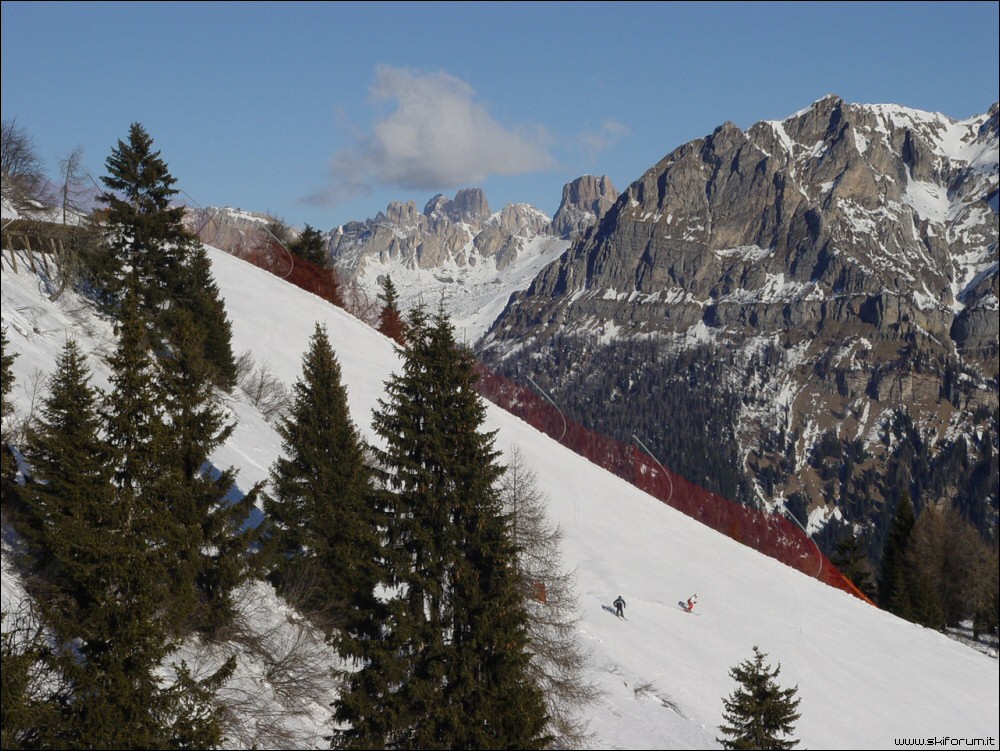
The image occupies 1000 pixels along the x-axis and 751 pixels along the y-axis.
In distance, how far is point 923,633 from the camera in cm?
4775

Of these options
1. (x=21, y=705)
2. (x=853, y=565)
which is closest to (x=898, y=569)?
(x=853, y=565)

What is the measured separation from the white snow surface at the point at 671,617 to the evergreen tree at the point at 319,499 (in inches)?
131

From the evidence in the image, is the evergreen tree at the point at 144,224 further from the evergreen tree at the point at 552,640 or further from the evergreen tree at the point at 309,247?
the evergreen tree at the point at 309,247

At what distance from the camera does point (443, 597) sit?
59.4 feet

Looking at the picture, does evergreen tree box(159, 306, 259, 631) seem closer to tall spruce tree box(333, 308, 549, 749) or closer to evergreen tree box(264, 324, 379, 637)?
evergreen tree box(264, 324, 379, 637)

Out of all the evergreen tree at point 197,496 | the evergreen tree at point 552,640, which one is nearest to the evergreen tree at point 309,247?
the evergreen tree at point 552,640

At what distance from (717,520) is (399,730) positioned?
91519 mm

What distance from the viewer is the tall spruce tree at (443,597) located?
17328 millimetres

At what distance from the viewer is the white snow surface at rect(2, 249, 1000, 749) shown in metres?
31.7

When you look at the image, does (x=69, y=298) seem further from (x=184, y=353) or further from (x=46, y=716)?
(x=46, y=716)

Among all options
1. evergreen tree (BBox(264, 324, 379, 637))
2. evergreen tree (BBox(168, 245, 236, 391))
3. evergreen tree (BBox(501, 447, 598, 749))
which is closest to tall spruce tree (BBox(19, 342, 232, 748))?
evergreen tree (BBox(264, 324, 379, 637))

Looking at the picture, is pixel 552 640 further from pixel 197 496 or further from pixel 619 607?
pixel 197 496

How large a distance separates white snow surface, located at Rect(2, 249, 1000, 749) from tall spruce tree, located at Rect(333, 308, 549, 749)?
3.81 m

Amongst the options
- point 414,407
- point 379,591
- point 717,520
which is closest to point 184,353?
point 414,407
